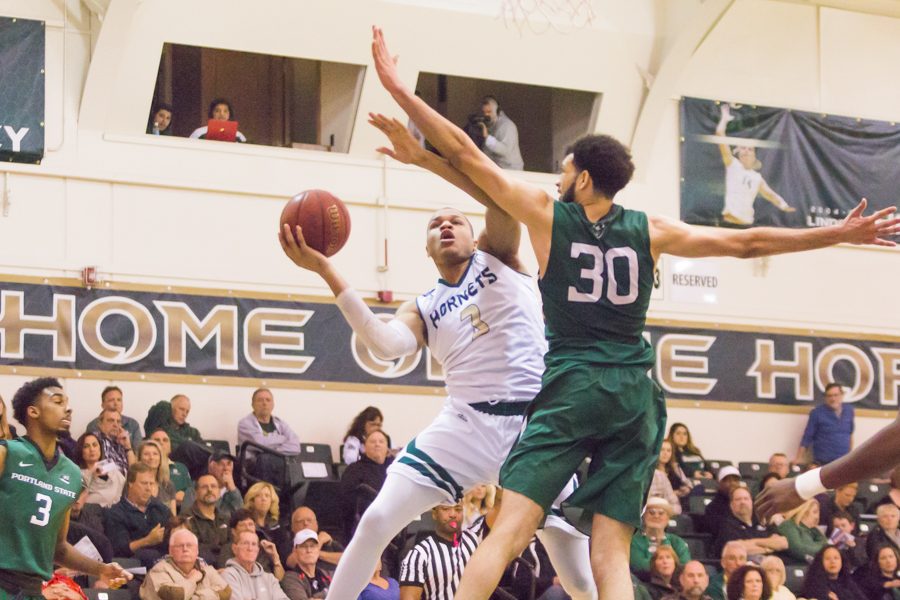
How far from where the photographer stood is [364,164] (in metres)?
16.0

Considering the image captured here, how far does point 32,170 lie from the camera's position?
47.9 ft

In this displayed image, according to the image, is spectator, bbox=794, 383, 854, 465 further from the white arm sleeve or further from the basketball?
the basketball

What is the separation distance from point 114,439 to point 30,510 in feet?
16.8

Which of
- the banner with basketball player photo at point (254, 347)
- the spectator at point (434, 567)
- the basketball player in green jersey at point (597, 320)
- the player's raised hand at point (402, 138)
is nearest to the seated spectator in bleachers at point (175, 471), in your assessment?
the banner with basketball player photo at point (254, 347)

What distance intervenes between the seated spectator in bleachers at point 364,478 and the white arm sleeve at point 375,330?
530 cm

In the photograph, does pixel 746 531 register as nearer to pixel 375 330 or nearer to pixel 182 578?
pixel 182 578

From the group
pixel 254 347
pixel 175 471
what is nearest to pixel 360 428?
pixel 254 347

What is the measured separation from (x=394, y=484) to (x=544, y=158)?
11625 mm

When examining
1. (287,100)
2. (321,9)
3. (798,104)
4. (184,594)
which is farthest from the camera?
(798,104)

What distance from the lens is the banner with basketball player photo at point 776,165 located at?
1745 cm

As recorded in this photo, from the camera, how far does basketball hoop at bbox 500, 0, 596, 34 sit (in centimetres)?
1631

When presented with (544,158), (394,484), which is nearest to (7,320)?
(544,158)

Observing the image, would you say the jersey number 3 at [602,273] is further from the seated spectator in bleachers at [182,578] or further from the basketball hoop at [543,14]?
the basketball hoop at [543,14]

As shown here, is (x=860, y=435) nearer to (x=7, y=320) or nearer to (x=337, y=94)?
(x=337, y=94)
